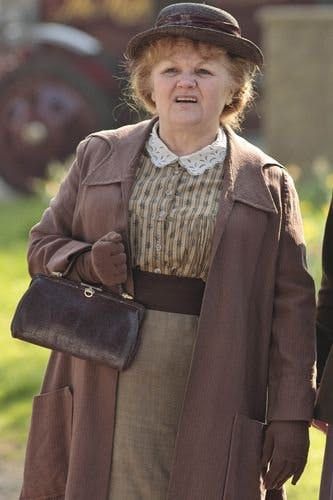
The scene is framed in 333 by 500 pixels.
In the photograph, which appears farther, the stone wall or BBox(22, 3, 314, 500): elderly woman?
the stone wall

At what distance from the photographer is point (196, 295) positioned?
3.81 meters

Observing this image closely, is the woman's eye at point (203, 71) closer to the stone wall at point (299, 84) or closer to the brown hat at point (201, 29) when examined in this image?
the brown hat at point (201, 29)

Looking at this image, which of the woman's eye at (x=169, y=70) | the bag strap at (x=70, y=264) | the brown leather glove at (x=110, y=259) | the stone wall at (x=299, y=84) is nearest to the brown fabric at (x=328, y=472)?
the brown leather glove at (x=110, y=259)

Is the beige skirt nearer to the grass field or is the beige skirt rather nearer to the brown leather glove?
the brown leather glove

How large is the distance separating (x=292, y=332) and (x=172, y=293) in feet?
1.03

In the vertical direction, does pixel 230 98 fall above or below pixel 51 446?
above

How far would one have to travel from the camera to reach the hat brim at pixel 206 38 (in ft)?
12.2

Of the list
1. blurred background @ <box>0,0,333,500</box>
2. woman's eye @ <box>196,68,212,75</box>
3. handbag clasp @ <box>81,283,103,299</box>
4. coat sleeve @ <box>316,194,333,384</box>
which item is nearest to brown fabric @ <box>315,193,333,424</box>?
coat sleeve @ <box>316,194,333,384</box>

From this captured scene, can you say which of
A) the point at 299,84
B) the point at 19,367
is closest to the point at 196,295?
the point at 19,367

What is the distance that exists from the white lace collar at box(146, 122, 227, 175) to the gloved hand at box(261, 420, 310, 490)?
665 millimetres

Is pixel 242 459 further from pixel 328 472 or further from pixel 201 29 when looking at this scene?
pixel 201 29

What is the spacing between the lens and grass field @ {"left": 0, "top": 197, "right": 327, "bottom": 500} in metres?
5.89

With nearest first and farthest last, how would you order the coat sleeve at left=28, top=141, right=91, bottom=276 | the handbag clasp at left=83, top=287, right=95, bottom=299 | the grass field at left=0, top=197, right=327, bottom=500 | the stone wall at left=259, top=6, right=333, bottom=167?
1. the handbag clasp at left=83, top=287, right=95, bottom=299
2. the coat sleeve at left=28, top=141, right=91, bottom=276
3. the grass field at left=0, top=197, right=327, bottom=500
4. the stone wall at left=259, top=6, right=333, bottom=167

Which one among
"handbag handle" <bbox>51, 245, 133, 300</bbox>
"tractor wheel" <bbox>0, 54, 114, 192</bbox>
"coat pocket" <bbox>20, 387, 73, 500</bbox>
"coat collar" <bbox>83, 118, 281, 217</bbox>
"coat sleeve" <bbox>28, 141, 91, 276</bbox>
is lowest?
"coat pocket" <bbox>20, 387, 73, 500</bbox>
